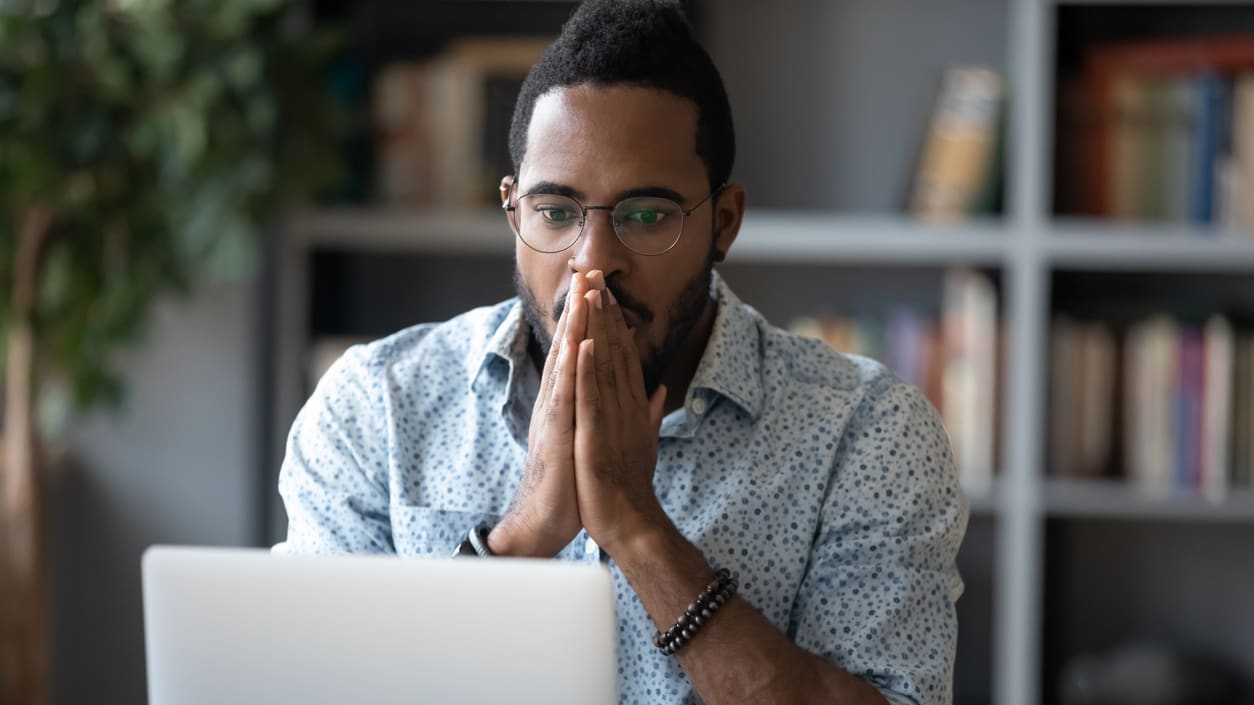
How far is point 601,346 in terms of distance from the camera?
1312 millimetres

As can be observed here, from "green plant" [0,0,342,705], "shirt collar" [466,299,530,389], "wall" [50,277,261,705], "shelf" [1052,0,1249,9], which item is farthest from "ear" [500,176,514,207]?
"shelf" [1052,0,1249,9]

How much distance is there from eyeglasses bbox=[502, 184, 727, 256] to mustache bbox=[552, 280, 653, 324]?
4 cm

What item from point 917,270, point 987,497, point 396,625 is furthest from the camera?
point 917,270

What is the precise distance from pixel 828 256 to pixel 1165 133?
0.63 meters

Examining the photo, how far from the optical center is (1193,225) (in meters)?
2.57

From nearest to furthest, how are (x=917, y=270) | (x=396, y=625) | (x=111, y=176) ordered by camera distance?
(x=396, y=625) → (x=111, y=176) → (x=917, y=270)

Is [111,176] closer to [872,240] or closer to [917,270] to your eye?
[872,240]

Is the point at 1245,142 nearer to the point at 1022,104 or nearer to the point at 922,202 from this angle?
the point at 1022,104

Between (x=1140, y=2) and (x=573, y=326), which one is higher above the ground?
(x=1140, y=2)

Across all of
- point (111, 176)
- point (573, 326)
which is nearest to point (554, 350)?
point (573, 326)

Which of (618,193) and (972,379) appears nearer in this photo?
(618,193)

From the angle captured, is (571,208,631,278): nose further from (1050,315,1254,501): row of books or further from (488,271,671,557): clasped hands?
(1050,315,1254,501): row of books

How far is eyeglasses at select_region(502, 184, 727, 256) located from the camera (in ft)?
4.39

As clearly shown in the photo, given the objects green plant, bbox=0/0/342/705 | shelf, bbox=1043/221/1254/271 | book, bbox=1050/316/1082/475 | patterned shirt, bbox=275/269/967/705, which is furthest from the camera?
book, bbox=1050/316/1082/475
